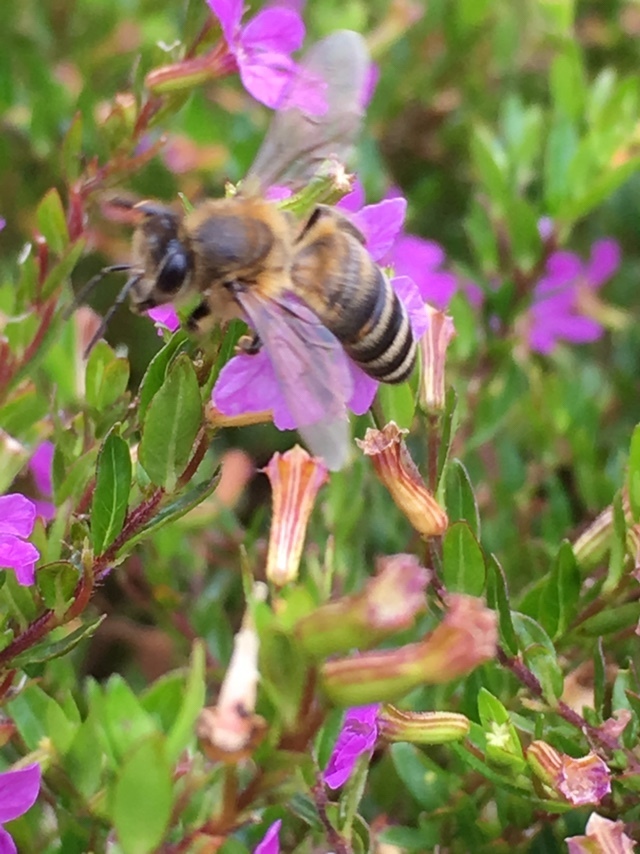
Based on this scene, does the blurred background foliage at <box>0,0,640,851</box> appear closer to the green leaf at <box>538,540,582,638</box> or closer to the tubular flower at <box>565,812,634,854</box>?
the green leaf at <box>538,540,582,638</box>

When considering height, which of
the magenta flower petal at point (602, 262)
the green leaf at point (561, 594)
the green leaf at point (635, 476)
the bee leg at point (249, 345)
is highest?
the bee leg at point (249, 345)

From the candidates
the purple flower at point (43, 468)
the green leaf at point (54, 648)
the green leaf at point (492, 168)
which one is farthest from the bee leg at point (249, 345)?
the green leaf at point (492, 168)

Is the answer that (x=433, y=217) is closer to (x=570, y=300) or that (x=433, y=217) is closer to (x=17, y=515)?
(x=570, y=300)

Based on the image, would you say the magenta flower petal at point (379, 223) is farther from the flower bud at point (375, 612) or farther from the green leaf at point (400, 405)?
the flower bud at point (375, 612)

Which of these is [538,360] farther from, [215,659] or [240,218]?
[240,218]

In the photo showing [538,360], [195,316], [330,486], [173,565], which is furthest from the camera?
[538,360]

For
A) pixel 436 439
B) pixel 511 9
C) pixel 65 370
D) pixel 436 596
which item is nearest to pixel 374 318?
pixel 436 439
